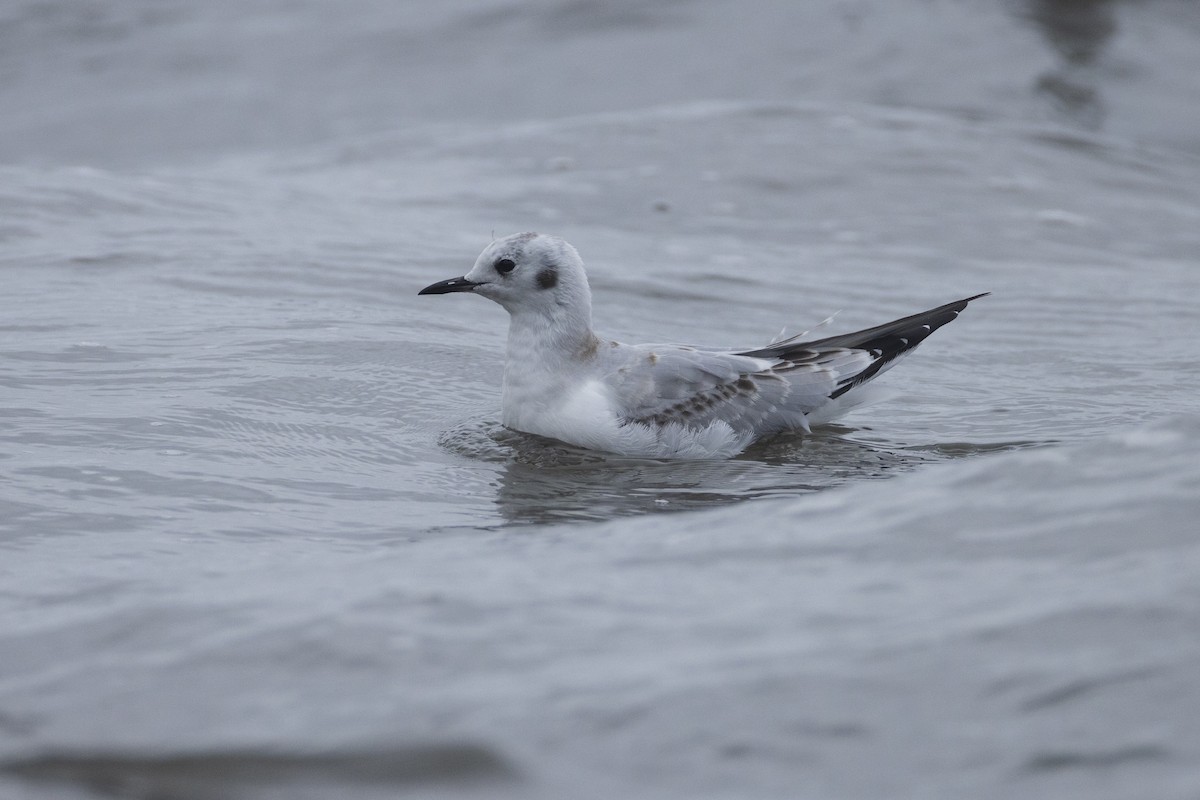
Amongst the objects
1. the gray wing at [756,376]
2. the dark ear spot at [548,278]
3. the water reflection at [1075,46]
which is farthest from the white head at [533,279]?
the water reflection at [1075,46]

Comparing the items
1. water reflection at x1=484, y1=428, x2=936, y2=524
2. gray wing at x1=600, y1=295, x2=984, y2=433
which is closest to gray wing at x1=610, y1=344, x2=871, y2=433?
gray wing at x1=600, y1=295, x2=984, y2=433

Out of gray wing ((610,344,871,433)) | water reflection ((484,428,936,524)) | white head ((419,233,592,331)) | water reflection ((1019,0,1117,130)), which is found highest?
water reflection ((1019,0,1117,130))

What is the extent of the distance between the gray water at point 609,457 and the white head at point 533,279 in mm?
561

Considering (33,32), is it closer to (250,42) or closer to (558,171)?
(250,42)

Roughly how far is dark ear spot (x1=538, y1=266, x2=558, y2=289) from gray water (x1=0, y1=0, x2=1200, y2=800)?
64 cm

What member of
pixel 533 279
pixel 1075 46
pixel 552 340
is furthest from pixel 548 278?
pixel 1075 46

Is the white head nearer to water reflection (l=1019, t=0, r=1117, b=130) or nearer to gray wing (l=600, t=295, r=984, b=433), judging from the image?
gray wing (l=600, t=295, r=984, b=433)

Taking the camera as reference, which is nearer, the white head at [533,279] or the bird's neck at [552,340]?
the bird's neck at [552,340]

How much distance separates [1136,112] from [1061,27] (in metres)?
2.12

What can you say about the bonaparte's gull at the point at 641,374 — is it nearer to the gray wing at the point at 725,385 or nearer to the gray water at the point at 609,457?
the gray wing at the point at 725,385

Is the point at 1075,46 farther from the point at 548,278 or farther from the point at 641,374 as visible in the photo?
the point at 641,374

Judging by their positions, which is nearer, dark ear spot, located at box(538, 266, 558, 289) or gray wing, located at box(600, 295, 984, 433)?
gray wing, located at box(600, 295, 984, 433)

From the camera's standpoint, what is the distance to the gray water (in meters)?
2.99

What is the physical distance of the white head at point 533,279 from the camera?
6555mm
